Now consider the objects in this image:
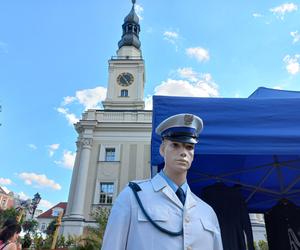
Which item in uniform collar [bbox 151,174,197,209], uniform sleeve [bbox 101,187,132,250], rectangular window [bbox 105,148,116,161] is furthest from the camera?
rectangular window [bbox 105,148,116,161]

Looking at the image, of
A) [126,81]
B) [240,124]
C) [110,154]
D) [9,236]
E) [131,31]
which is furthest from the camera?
[131,31]

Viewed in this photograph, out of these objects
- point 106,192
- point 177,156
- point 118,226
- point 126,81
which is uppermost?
point 126,81

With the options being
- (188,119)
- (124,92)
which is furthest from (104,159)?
(188,119)

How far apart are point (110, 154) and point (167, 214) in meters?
20.3

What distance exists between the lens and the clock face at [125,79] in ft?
85.9

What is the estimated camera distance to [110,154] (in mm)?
21453

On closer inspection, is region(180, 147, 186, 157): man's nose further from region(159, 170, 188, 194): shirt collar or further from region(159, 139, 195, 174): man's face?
region(159, 170, 188, 194): shirt collar

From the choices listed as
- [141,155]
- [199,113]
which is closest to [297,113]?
[199,113]

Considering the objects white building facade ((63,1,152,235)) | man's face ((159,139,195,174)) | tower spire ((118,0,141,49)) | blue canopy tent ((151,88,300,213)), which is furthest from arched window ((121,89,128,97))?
man's face ((159,139,195,174))

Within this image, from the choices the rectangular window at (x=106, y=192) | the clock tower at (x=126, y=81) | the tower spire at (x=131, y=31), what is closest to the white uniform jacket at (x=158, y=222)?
the rectangular window at (x=106, y=192)

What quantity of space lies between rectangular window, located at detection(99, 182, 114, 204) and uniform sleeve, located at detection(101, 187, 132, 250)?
1903 centimetres

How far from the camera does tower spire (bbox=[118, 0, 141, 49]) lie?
29938 mm

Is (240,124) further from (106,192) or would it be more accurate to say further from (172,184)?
(106,192)

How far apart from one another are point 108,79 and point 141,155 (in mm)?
8851
